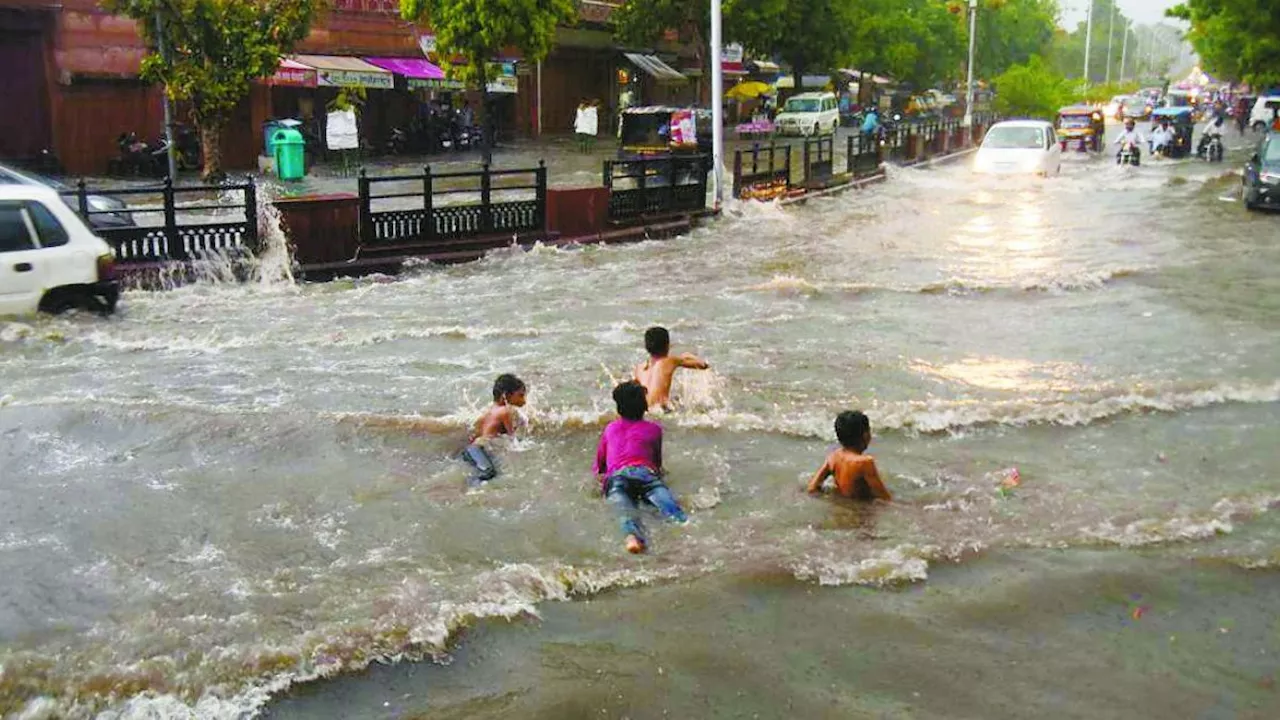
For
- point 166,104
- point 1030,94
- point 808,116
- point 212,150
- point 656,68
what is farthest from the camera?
point 1030,94

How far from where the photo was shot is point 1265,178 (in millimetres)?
21641

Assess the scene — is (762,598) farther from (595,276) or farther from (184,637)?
(595,276)

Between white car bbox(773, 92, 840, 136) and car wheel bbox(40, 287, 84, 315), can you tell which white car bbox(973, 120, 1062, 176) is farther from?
car wheel bbox(40, 287, 84, 315)

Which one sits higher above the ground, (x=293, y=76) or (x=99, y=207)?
(x=293, y=76)

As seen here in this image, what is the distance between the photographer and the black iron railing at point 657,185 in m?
19.3

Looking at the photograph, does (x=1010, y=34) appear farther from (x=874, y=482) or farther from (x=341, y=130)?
(x=874, y=482)

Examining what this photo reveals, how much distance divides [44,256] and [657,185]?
425 inches

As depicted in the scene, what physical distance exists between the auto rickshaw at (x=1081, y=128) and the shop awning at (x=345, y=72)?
23572 mm

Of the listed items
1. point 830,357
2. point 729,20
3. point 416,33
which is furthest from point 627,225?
point 729,20

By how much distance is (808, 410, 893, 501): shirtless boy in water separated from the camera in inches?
265

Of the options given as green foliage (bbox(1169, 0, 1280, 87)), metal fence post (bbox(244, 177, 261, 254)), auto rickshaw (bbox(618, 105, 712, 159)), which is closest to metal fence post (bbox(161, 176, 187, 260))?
metal fence post (bbox(244, 177, 261, 254))

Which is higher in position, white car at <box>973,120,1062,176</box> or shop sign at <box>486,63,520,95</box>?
shop sign at <box>486,63,520,95</box>

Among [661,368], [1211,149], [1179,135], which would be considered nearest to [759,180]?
A: [661,368]

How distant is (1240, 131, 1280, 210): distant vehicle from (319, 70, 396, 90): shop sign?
1973 cm
